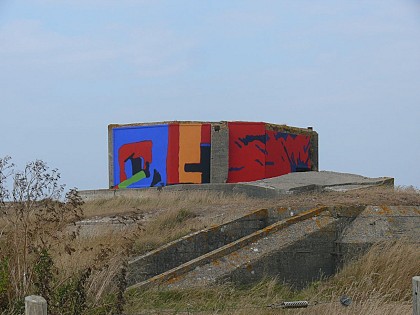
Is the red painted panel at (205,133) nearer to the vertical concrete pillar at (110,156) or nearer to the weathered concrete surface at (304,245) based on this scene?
the vertical concrete pillar at (110,156)

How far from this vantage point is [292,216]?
35.3 feet

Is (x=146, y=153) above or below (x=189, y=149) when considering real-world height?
below

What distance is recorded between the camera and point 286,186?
18.8 metres

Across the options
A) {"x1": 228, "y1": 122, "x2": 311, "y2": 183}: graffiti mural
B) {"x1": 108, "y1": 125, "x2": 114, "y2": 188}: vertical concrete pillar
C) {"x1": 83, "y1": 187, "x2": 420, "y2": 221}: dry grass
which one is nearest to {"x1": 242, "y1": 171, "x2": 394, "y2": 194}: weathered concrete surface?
{"x1": 83, "y1": 187, "x2": 420, "y2": 221}: dry grass

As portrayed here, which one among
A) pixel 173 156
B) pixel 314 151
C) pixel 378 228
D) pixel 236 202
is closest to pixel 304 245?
pixel 378 228

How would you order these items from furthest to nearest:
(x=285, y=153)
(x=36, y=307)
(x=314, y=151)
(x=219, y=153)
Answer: (x=314, y=151), (x=285, y=153), (x=219, y=153), (x=36, y=307)

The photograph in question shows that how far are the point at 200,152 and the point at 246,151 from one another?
1641 mm

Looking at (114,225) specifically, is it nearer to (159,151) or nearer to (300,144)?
(159,151)

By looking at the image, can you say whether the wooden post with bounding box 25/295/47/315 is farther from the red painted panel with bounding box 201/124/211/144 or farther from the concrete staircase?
the red painted panel with bounding box 201/124/211/144

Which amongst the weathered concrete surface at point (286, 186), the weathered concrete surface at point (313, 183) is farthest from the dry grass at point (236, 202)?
the weathered concrete surface at point (313, 183)

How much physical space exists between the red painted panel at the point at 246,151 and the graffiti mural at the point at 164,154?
857 mm

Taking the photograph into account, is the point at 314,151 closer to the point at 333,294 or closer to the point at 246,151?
the point at 246,151

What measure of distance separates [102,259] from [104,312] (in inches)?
36.2

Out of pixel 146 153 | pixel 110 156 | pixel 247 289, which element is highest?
pixel 146 153
